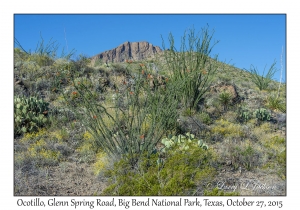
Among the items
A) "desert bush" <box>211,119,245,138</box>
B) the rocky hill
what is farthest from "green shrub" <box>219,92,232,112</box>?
the rocky hill

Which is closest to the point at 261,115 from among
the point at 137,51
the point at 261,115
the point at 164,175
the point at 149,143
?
the point at 261,115

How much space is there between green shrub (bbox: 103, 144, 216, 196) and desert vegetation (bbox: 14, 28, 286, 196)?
0.01m

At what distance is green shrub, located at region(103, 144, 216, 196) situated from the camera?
459cm

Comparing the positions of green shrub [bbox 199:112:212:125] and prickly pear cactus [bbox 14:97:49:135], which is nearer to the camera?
prickly pear cactus [bbox 14:97:49:135]

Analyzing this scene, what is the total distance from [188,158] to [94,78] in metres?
7.46

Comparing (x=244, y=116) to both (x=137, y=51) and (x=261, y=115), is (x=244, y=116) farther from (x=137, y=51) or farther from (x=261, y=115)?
(x=137, y=51)

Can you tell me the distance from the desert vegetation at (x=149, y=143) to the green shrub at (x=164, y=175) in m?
0.01

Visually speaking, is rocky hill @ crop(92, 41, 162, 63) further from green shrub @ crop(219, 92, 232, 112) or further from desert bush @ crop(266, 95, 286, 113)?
desert bush @ crop(266, 95, 286, 113)

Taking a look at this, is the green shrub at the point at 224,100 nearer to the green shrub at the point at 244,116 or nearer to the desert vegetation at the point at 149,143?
the desert vegetation at the point at 149,143

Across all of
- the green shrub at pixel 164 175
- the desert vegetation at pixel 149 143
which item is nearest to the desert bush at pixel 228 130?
the desert vegetation at pixel 149 143

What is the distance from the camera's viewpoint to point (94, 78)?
39.8 ft

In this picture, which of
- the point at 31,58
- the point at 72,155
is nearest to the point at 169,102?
the point at 72,155

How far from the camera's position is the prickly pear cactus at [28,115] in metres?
7.64
